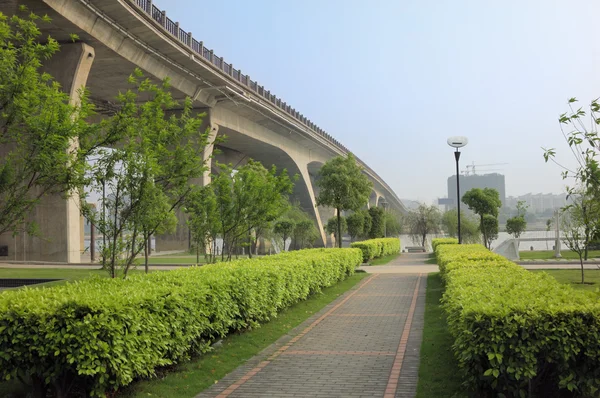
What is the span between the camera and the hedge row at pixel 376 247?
95.8 ft

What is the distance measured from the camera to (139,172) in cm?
935

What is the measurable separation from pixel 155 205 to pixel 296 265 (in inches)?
147

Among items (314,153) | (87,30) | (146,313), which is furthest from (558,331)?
(314,153)

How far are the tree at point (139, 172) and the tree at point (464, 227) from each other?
43.7 meters

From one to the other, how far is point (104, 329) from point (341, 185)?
23.4 meters

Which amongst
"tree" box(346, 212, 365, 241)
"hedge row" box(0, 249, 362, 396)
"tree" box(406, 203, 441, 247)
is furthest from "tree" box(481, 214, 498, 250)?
"hedge row" box(0, 249, 362, 396)

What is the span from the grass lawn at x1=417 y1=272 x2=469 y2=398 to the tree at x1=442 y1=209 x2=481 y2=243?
42.1m

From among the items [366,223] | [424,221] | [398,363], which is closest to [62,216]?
[398,363]

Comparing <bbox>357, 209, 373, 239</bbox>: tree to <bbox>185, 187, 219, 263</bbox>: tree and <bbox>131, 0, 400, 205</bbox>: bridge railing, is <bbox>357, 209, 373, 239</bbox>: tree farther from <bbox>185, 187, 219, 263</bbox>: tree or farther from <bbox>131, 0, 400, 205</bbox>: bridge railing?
<bbox>185, 187, 219, 263</bbox>: tree

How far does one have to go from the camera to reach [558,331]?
519cm

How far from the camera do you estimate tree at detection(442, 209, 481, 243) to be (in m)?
51.5

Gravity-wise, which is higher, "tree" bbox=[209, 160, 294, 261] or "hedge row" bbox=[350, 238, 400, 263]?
"tree" bbox=[209, 160, 294, 261]

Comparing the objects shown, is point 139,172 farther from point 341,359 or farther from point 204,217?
point 204,217

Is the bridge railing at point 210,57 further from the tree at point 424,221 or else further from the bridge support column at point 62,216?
the tree at point 424,221
